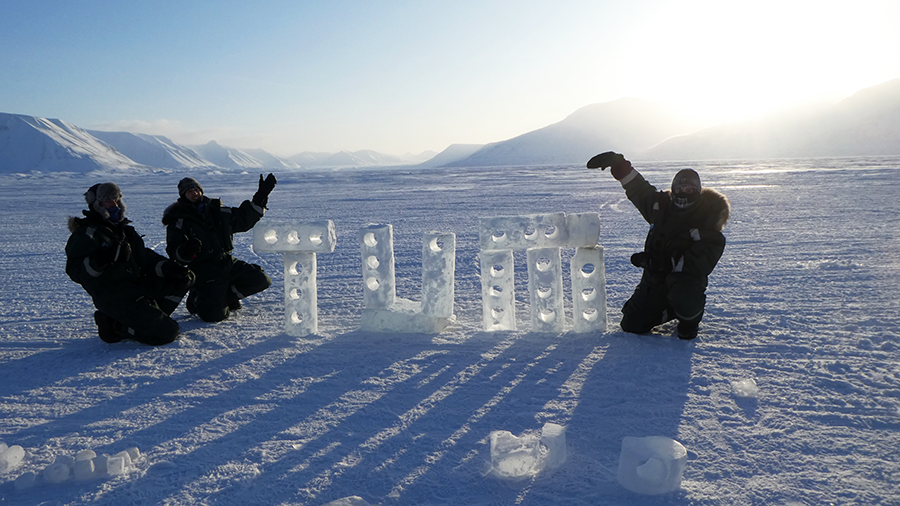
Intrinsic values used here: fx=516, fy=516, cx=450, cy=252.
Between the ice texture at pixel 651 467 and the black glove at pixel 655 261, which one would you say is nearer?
the ice texture at pixel 651 467

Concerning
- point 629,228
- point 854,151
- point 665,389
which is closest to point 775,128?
point 854,151

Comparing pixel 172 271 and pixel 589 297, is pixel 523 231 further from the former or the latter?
pixel 172 271

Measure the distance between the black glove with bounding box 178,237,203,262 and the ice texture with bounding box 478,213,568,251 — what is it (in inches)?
89.1

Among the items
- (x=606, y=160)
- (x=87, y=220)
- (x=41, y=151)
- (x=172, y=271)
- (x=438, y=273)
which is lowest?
(x=438, y=273)

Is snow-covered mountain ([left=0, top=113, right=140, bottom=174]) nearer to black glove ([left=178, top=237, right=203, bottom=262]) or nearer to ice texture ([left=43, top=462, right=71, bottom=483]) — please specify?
black glove ([left=178, top=237, right=203, bottom=262])

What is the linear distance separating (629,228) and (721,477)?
7.38 meters

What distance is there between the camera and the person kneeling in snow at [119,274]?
3582mm

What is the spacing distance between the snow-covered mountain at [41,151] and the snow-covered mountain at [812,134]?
376ft

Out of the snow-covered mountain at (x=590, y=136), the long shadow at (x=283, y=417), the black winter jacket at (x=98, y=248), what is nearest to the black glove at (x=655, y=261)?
the long shadow at (x=283, y=417)

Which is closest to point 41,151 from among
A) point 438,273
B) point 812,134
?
point 438,273

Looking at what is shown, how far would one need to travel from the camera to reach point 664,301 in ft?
12.6

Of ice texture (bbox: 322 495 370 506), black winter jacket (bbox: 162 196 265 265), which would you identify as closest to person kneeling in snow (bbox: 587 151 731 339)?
ice texture (bbox: 322 495 370 506)

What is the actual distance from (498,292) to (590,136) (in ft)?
535

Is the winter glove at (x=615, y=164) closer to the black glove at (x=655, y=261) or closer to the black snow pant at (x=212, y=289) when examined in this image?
the black glove at (x=655, y=261)
